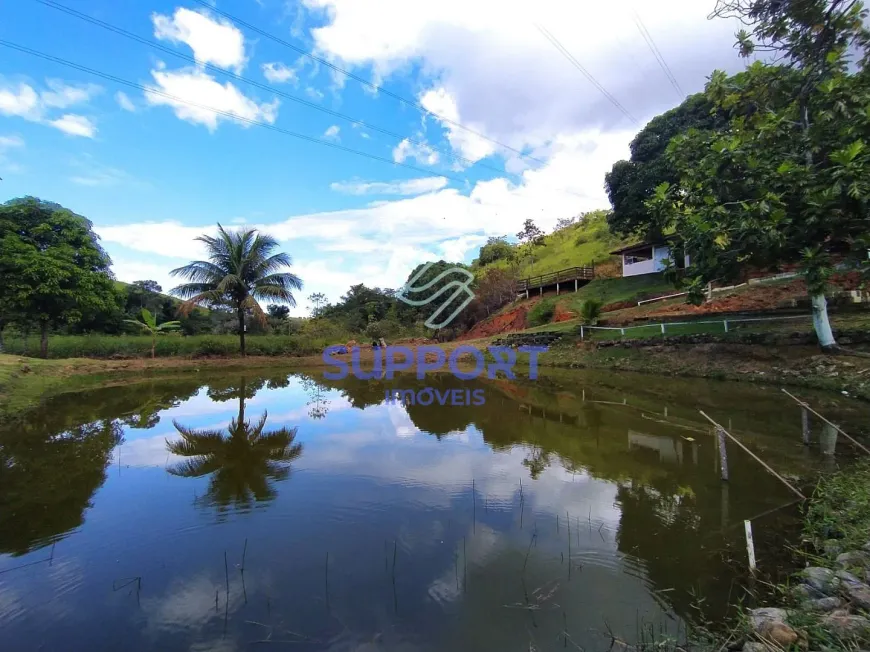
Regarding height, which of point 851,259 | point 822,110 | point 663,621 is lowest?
point 663,621

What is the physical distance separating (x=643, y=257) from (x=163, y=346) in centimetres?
2869

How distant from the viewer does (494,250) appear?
4888cm

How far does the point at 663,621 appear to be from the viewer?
3.00 m

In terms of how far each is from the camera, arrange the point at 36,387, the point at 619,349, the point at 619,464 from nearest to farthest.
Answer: the point at 619,464 → the point at 36,387 → the point at 619,349

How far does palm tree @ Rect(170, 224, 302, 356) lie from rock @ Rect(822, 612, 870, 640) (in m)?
21.0

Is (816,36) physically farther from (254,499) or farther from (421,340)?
(421,340)

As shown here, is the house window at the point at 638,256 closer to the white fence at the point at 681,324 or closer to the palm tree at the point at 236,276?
the white fence at the point at 681,324

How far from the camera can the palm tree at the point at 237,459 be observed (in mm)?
5441

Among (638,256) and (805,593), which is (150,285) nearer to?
(638,256)

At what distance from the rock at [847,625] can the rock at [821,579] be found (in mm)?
527

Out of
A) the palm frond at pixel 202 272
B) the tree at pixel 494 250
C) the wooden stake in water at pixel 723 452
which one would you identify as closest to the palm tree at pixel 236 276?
the palm frond at pixel 202 272

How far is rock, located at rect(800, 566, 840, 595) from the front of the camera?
2.85m

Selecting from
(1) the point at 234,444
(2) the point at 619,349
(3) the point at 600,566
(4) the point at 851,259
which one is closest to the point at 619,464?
(3) the point at 600,566

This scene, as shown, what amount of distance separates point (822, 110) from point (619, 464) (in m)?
8.84
